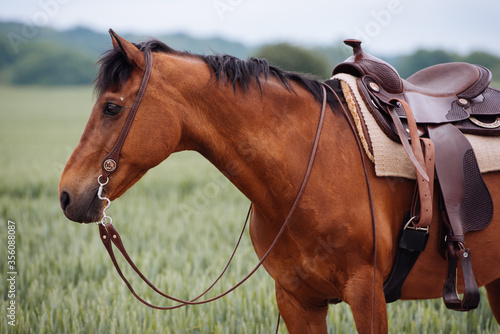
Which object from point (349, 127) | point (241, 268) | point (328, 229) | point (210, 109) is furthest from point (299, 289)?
point (241, 268)

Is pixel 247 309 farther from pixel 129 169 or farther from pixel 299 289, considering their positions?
pixel 129 169

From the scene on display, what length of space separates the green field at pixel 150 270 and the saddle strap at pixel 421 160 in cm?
193

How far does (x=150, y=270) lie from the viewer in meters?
5.26

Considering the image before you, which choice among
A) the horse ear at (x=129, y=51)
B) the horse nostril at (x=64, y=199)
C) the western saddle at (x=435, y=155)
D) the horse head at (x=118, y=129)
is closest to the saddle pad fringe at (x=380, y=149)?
the western saddle at (x=435, y=155)

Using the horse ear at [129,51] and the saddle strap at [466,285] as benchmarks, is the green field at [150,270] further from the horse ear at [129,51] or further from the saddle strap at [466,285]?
the horse ear at [129,51]

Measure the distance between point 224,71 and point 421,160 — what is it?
1.09 m

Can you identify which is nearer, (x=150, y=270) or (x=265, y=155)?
(x=265, y=155)

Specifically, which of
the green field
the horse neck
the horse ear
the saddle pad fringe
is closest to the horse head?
the horse ear

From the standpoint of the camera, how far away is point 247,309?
4.21 meters

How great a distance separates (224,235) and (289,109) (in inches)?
195

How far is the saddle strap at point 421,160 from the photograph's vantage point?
2219 millimetres

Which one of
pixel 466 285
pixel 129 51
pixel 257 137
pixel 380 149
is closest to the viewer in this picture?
pixel 129 51

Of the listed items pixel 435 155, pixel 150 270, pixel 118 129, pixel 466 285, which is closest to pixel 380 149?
pixel 435 155

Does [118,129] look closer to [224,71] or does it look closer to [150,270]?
[224,71]
